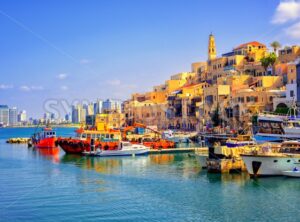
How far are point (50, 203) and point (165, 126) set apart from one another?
230 feet

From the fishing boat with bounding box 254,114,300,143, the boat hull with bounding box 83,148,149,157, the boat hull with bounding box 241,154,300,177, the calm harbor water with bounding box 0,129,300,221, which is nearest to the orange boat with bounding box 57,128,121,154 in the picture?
the boat hull with bounding box 83,148,149,157

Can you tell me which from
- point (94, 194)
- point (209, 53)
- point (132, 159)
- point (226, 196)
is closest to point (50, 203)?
point (94, 194)

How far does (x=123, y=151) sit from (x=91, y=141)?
4.24m

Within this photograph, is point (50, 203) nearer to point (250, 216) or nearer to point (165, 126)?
point (250, 216)

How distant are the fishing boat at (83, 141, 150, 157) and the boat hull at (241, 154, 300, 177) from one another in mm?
23043

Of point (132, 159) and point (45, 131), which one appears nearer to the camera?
point (132, 159)

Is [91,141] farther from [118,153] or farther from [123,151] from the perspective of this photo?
[123,151]

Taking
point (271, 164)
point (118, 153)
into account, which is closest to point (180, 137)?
point (118, 153)

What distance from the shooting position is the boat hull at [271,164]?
3122cm

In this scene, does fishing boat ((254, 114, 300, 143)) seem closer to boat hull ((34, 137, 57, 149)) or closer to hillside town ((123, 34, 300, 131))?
hillside town ((123, 34, 300, 131))

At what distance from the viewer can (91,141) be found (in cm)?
5369

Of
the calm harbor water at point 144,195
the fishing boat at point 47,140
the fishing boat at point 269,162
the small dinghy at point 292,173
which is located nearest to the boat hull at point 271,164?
the fishing boat at point 269,162

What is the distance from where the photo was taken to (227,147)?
35.9 meters

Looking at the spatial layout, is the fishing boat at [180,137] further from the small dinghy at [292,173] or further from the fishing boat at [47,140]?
the small dinghy at [292,173]
